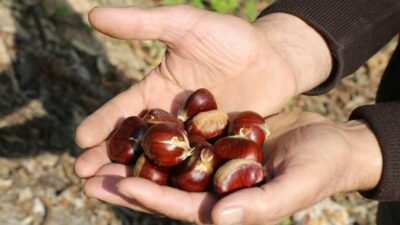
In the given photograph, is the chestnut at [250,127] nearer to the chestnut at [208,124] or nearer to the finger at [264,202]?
the chestnut at [208,124]

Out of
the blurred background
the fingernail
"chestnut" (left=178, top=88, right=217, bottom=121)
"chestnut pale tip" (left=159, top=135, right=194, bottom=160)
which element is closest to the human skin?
the fingernail

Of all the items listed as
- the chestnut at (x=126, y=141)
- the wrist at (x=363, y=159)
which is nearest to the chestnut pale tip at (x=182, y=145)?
the chestnut at (x=126, y=141)

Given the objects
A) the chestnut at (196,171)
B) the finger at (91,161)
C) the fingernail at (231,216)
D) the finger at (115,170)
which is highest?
the fingernail at (231,216)

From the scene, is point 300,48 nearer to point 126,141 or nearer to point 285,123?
point 285,123

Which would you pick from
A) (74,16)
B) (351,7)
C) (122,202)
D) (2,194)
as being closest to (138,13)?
(122,202)

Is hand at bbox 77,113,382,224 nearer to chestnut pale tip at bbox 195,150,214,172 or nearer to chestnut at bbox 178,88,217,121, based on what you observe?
chestnut pale tip at bbox 195,150,214,172

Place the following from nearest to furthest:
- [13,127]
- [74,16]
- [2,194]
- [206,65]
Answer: [206,65], [2,194], [13,127], [74,16]

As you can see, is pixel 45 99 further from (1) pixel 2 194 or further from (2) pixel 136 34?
(2) pixel 136 34
